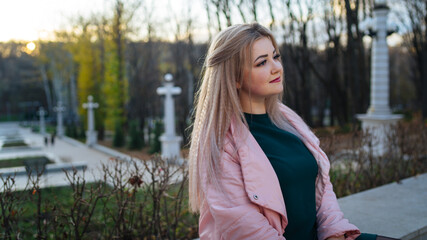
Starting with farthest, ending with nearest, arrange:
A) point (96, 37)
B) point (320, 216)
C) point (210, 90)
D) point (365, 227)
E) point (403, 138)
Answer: point (96, 37) → point (403, 138) → point (365, 227) → point (320, 216) → point (210, 90)

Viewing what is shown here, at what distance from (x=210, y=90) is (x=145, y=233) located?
248 centimetres

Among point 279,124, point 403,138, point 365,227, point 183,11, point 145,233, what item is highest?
point 183,11

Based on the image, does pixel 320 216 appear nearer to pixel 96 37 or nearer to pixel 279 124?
pixel 279 124

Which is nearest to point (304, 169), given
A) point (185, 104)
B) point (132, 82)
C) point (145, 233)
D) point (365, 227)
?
point (365, 227)

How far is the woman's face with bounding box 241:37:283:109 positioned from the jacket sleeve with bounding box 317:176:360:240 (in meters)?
0.63

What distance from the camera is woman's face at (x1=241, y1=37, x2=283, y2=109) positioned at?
1.82m

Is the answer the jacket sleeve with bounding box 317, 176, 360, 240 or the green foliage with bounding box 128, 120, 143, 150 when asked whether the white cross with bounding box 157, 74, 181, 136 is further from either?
the jacket sleeve with bounding box 317, 176, 360, 240

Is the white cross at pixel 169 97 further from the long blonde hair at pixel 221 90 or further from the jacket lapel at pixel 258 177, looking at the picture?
the jacket lapel at pixel 258 177

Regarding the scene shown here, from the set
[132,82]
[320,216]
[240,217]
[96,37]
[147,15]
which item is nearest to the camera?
[240,217]

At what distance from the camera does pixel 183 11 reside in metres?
19.1

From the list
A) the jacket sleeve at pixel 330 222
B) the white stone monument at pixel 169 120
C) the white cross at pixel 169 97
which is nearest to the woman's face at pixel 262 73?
the jacket sleeve at pixel 330 222

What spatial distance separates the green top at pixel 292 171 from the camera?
1.81 m

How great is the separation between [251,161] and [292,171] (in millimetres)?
260

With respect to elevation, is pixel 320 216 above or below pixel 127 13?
below
